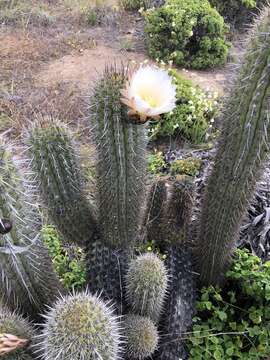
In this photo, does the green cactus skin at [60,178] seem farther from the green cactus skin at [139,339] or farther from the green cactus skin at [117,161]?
the green cactus skin at [139,339]

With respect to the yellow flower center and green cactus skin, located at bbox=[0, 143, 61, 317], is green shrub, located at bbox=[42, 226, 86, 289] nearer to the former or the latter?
green cactus skin, located at bbox=[0, 143, 61, 317]

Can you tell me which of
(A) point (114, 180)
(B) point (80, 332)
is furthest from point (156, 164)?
(B) point (80, 332)

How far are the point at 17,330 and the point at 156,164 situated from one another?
2.24 metres

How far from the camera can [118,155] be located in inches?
83.3

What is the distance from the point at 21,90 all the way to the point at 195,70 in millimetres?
2271

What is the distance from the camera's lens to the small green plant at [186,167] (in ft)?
11.4

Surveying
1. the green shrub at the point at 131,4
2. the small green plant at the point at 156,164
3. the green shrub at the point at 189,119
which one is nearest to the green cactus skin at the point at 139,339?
the small green plant at the point at 156,164

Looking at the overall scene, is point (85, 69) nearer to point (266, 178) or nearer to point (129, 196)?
point (266, 178)

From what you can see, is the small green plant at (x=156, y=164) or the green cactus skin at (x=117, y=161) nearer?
the green cactus skin at (x=117, y=161)

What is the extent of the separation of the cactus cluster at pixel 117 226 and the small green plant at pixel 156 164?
1015 millimetres

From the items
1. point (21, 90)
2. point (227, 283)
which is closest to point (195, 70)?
point (21, 90)

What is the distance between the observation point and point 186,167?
11.4 feet

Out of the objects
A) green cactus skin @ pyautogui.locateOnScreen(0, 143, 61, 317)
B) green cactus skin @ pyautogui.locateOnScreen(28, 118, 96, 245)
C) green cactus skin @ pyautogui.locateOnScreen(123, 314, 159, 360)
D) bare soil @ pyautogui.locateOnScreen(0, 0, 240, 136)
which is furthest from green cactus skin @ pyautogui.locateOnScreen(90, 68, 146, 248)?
bare soil @ pyautogui.locateOnScreen(0, 0, 240, 136)

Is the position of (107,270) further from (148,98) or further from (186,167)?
(186,167)
